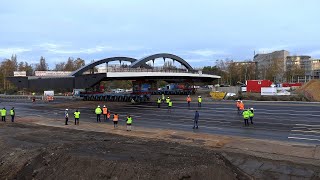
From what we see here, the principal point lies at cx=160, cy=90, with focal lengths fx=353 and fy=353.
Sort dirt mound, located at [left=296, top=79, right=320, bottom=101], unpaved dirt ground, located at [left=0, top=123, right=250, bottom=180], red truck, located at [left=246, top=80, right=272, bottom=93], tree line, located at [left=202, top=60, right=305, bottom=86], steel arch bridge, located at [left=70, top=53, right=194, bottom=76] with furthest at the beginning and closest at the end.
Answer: tree line, located at [left=202, top=60, right=305, bottom=86] → red truck, located at [left=246, top=80, right=272, bottom=93] → steel arch bridge, located at [left=70, top=53, right=194, bottom=76] → dirt mound, located at [left=296, top=79, right=320, bottom=101] → unpaved dirt ground, located at [left=0, top=123, right=250, bottom=180]

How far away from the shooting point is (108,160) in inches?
689

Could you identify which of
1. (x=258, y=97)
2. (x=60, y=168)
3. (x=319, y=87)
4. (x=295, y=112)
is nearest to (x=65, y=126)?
(x=60, y=168)

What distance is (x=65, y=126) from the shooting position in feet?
109

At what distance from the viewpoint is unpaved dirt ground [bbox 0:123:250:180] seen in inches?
613

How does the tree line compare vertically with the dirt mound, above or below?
above

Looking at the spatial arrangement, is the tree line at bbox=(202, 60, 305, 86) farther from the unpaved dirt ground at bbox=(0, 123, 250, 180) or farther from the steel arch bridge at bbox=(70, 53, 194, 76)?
the unpaved dirt ground at bbox=(0, 123, 250, 180)

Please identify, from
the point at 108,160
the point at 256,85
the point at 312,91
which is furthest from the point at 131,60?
the point at 108,160

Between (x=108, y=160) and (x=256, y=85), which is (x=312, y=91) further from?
(x=108, y=160)

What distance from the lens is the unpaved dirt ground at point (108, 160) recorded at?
1557 cm

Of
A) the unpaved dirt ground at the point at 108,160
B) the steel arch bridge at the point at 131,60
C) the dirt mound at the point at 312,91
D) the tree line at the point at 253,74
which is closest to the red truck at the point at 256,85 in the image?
the dirt mound at the point at 312,91

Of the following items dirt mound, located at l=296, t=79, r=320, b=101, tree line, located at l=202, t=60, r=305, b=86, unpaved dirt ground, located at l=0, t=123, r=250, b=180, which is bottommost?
unpaved dirt ground, located at l=0, t=123, r=250, b=180

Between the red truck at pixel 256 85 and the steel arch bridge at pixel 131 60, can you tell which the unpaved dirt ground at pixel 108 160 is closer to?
the steel arch bridge at pixel 131 60

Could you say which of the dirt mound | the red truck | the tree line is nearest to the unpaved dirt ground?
the dirt mound

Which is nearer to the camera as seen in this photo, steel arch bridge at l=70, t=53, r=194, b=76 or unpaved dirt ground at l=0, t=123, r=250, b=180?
unpaved dirt ground at l=0, t=123, r=250, b=180
